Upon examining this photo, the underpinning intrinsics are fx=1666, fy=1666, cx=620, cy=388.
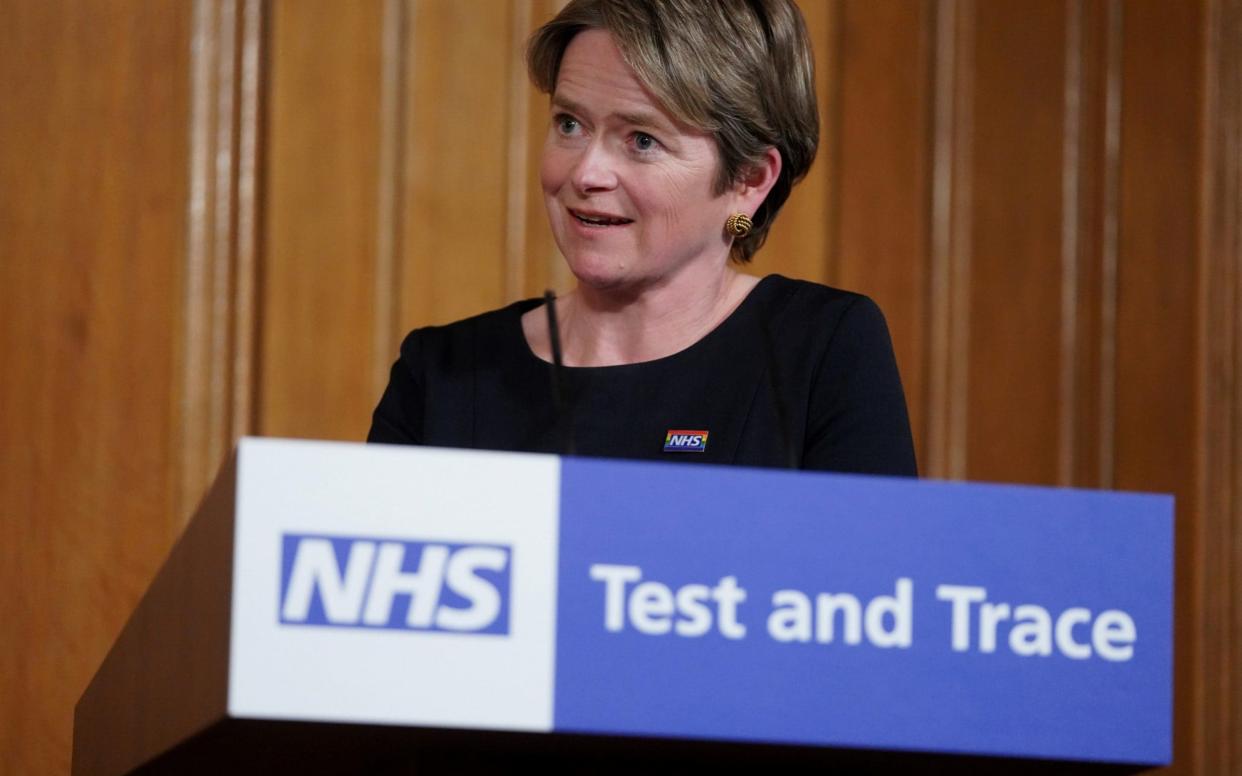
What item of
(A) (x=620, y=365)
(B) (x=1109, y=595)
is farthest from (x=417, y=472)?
(A) (x=620, y=365)

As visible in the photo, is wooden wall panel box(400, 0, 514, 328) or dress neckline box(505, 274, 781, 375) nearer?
dress neckline box(505, 274, 781, 375)

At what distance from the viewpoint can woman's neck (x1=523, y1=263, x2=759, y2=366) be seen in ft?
6.45

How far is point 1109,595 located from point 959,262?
84.9 inches

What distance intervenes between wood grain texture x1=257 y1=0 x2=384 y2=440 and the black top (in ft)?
2.48

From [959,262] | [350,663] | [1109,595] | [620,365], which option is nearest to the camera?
[350,663]

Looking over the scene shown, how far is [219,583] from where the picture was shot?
0.98 m

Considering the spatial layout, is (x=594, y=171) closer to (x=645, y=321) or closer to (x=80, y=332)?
(x=645, y=321)

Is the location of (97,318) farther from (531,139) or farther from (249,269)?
(531,139)

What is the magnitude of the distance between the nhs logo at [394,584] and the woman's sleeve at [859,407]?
785 millimetres

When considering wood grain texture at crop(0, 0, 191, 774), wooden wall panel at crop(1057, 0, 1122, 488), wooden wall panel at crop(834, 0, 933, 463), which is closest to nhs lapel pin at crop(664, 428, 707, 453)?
wood grain texture at crop(0, 0, 191, 774)

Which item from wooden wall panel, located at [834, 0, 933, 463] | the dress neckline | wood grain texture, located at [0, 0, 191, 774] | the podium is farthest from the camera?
wooden wall panel, located at [834, 0, 933, 463]

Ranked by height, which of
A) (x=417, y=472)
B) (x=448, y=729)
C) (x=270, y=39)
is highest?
(x=270, y=39)

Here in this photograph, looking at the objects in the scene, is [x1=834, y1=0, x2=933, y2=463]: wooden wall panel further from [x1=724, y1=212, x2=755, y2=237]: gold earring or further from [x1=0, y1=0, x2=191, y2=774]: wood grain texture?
[x1=0, y1=0, x2=191, y2=774]: wood grain texture

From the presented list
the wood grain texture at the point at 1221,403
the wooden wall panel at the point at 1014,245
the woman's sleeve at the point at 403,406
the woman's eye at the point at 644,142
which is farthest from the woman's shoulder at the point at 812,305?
the wood grain texture at the point at 1221,403
